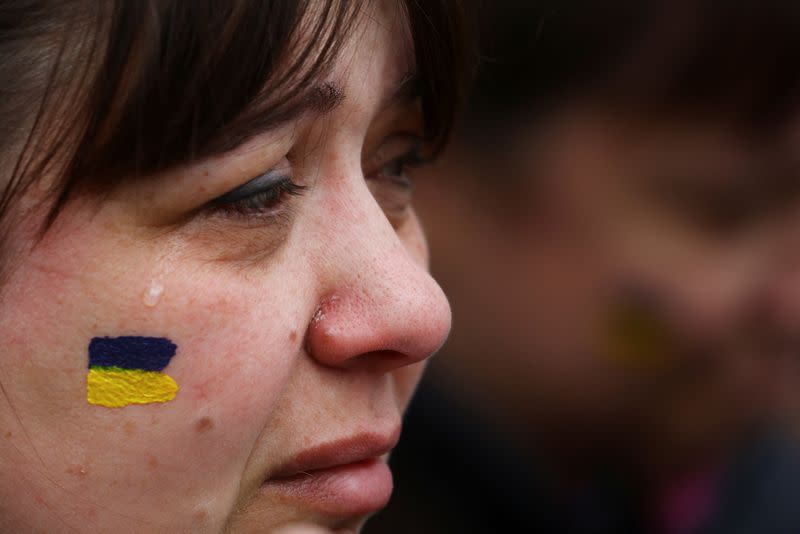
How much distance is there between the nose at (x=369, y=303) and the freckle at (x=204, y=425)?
6.8 inches

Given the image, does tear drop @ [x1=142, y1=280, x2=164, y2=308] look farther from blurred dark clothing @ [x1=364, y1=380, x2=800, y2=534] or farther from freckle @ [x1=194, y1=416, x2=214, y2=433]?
blurred dark clothing @ [x1=364, y1=380, x2=800, y2=534]

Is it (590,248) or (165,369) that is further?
(590,248)

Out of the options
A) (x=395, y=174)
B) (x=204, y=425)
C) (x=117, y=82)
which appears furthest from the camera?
(x=395, y=174)

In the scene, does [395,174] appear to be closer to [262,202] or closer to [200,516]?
[262,202]

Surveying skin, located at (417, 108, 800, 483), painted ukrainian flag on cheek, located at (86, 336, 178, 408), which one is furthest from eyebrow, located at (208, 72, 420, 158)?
skin, located at (417, 108, 800, 483)

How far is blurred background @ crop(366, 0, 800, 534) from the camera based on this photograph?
262 centimetres

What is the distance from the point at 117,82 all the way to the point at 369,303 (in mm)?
444

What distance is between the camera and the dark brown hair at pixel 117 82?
4.16 feet

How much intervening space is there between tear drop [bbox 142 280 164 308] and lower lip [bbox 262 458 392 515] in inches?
12.8

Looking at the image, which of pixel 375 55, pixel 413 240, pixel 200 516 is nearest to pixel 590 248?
pixel 413 240

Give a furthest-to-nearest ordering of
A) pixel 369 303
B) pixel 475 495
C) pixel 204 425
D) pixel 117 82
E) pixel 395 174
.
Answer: pixel 475 495 → pixel 395 174 → pixel 369 303 → pixel 204 425 → pixel 117 82

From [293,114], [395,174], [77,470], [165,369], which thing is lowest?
[77,470]

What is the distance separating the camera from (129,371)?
1.34m

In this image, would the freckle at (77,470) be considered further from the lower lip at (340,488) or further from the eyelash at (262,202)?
the eyelash at (262,202)
